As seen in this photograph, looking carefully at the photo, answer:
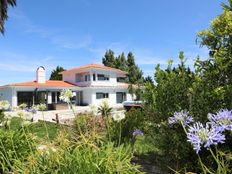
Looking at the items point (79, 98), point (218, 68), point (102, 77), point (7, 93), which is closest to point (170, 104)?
point (218, 68)

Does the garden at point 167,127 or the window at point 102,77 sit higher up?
the window at point 102,77

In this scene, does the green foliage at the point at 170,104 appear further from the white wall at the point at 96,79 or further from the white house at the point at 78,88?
the white wall at the point at 96,79

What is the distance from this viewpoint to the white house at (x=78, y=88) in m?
41.3

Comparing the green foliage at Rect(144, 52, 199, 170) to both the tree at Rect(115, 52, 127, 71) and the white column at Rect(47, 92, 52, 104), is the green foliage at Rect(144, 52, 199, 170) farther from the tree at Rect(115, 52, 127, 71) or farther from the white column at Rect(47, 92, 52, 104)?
the tree at Rect(115, 52, 127, 71)

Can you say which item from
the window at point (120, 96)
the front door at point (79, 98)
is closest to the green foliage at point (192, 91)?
the front door at point (79, 98)

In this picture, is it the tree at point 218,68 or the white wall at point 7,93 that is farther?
the white wall at point 7,93

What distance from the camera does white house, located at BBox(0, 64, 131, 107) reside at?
41.3 m

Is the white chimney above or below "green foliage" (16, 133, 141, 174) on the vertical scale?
above

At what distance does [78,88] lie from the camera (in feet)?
157

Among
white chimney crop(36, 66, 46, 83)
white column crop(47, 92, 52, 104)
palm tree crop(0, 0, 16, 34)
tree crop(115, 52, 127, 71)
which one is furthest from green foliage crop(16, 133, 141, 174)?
tree crop(115, 52, 127, 71)

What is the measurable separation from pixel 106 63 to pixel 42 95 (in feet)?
107

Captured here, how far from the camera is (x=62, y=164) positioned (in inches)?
139

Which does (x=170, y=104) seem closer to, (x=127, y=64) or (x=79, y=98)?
(x=79, y=98)

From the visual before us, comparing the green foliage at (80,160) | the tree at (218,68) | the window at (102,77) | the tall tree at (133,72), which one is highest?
the tall tree at (133,72)
